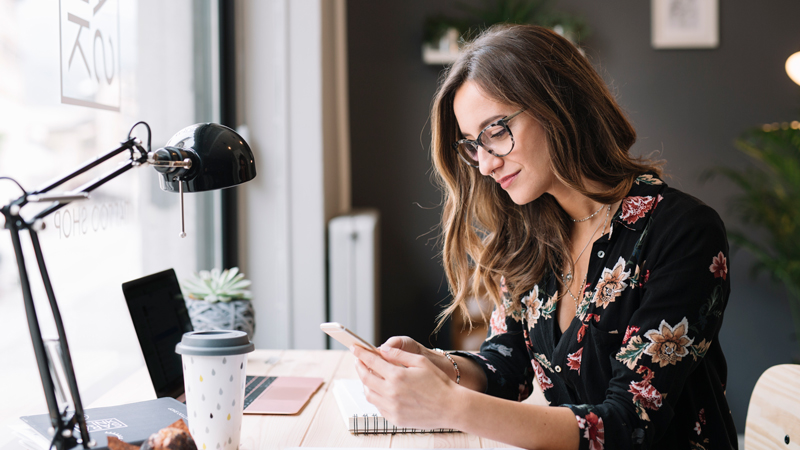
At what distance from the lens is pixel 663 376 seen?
0.88m

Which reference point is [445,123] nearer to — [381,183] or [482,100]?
[482,100]

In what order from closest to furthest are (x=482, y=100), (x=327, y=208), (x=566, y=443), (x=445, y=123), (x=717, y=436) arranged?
(x=566, y=443), (x=717, y=436), (x=482, y=100), (x=445, y=123), (x=327, y=208)

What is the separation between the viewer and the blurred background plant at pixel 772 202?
8.67 feet

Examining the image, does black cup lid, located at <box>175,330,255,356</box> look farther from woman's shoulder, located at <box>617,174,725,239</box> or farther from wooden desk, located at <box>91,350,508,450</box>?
woman's shoulder, located at <box>617,174,725,239</box>

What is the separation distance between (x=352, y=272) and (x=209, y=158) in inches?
57.3

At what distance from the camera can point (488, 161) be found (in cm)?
114

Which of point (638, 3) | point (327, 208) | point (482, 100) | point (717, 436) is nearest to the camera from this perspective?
point (717, 436)

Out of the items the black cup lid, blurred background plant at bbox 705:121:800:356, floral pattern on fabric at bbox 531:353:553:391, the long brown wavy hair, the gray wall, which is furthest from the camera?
the gray wall

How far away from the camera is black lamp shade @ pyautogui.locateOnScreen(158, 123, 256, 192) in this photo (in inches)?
32.6

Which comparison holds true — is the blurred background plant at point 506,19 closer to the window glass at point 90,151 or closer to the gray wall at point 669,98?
the gray wall at point 669,98

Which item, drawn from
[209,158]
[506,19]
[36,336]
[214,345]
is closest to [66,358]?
[36,336]

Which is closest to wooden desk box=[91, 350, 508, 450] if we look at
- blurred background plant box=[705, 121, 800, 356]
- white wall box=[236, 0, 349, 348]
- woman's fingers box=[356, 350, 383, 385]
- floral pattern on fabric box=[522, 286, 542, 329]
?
woman's fingers box=[356, 350, 383, 385]

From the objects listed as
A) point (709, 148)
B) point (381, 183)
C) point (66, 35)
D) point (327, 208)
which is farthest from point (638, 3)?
point (66, 35)

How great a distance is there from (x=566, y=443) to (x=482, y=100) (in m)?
0.61
